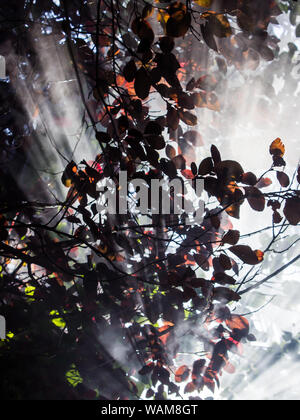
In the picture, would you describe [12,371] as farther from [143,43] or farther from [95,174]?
[143,43]

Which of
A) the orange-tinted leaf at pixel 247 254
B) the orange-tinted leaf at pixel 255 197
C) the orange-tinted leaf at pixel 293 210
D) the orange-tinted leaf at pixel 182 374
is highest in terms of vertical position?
the orange-tinted leaf at pixel 255 197

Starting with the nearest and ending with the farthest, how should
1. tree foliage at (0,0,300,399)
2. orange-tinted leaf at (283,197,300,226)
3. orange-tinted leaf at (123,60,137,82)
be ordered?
1. orange-tinted leaf at (123,60,137,82)
2. orange-tinted leaf at (283,197,300,226)
3. tree foliage at (0,0,300,399)

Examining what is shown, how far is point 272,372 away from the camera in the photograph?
131 inches

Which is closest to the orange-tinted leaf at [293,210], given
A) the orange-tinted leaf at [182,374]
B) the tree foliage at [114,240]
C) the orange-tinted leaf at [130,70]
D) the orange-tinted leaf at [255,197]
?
the tree foliage at [114,240]

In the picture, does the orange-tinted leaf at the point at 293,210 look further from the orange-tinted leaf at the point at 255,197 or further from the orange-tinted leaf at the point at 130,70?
the orange-tinted leaf at the point at 130,70

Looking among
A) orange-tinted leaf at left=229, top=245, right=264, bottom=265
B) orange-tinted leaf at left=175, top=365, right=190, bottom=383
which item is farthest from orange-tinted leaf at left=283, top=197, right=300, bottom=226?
orange-tinted leaf at left=175, top=365, right=190, bottom=383

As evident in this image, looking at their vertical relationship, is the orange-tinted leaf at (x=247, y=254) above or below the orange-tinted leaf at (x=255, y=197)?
below

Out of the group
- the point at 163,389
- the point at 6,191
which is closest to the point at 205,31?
the point at 6,191

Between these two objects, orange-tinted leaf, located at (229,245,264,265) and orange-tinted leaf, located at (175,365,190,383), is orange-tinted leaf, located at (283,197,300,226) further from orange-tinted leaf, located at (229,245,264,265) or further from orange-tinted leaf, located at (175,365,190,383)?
orange-tinted leaf, located at (175,365,190,383)

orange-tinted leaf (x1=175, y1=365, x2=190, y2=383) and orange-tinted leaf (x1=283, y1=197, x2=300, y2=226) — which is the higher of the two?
orange-tinted leaf (x1=283, y1=197, x2=300, y2=226)

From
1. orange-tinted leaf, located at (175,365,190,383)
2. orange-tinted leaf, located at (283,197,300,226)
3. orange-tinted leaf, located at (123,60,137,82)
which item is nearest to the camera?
orange-tinted leaf, located at (123,60,137,82)

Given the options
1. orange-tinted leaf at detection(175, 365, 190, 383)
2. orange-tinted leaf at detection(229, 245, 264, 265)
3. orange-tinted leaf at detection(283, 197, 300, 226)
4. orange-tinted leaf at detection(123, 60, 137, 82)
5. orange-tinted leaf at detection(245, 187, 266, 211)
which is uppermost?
orange-tinted leaf at detection(123, 60, 137, 82)

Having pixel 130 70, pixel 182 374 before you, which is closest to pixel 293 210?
pixel 130 70

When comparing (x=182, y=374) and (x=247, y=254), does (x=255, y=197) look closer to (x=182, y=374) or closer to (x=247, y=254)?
(x=247, y=254)
